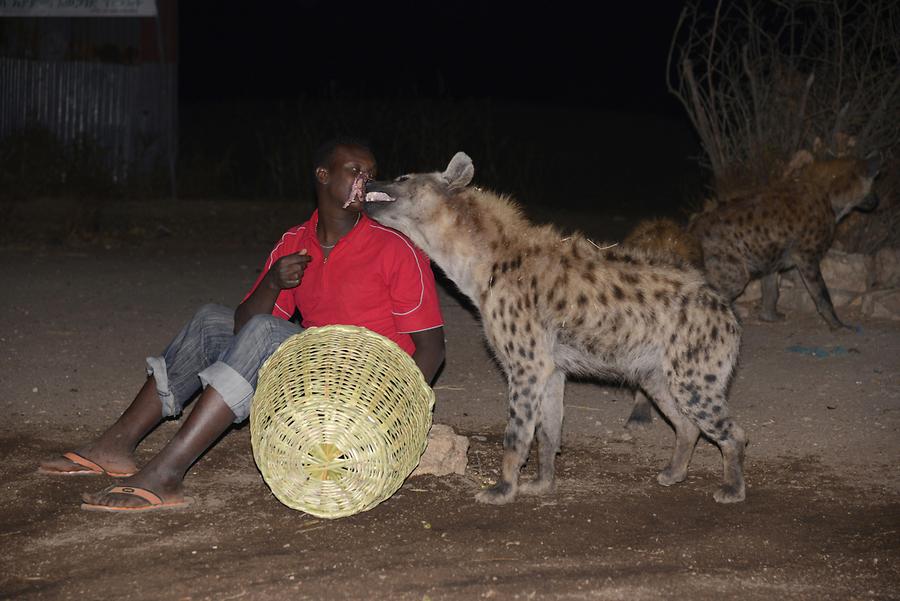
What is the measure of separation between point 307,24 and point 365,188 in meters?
31.1

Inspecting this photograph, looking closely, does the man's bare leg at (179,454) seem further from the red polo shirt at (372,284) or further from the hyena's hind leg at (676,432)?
the hyena's hind leg at (676,432)

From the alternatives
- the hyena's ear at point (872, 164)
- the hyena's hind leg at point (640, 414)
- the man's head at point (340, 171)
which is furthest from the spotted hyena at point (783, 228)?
the man's head at point (340, 171)

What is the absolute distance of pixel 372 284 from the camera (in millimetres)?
3596

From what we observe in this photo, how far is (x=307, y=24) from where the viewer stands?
33.3 m

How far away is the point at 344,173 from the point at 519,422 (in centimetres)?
104

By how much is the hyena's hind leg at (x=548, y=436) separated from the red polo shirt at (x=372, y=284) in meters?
0.49

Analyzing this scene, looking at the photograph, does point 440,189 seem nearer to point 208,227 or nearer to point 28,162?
point 208,227

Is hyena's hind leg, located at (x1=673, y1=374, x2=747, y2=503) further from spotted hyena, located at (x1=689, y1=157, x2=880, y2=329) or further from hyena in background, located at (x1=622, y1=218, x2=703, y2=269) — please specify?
spotted hyena, located at (x1=689, y1=157, x2=880, y2=329)

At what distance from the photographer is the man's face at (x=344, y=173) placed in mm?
3605

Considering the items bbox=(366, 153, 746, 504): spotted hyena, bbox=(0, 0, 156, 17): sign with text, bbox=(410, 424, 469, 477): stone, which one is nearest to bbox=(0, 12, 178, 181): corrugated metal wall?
bbox=(0, 0, 156, 17): sign with text

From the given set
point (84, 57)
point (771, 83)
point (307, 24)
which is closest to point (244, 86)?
point (307, 24)

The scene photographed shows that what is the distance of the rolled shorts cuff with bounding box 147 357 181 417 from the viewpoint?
355 centimetres

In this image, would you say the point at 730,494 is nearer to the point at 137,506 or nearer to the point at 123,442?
the point at 137,506

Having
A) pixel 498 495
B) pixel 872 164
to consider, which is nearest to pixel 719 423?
pixel 498 495
